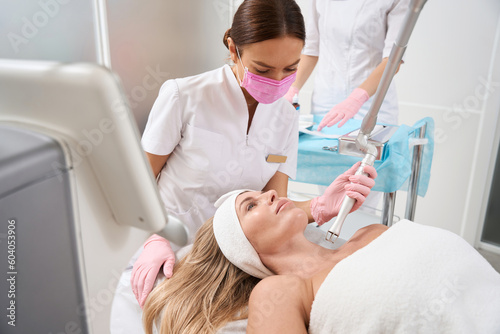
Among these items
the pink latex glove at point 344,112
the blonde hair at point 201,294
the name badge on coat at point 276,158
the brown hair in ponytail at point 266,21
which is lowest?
the blonde hair at point 201,294

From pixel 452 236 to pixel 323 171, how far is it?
2.30 feet

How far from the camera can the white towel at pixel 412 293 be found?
1.05 metres

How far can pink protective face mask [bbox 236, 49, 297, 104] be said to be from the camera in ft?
4.65

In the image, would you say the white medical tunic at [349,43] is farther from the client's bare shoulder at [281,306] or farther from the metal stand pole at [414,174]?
the client's bare shoulder at [281,306]

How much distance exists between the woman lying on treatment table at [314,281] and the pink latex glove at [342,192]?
0.15 m

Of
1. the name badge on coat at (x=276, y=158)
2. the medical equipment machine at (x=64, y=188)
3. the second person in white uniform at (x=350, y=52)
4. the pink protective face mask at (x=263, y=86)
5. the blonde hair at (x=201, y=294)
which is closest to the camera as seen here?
the medical equipment machine at (x=64, y=188)

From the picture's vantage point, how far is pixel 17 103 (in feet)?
1.36

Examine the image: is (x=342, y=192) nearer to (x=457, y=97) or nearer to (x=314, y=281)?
(x=314, y=281)

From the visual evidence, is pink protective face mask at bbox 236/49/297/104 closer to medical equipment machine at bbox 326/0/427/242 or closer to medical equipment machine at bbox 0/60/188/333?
medical equipment machine at bbox 326/0/427/242

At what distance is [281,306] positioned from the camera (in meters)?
1.12

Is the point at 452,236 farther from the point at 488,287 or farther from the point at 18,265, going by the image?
the point at 18,265

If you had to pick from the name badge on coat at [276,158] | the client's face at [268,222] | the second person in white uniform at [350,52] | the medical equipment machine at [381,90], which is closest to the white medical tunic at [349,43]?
the second person in white uniform at [350,52]

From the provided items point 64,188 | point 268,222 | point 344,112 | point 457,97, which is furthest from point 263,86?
A: point 457,97

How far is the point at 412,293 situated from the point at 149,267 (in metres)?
0.78
